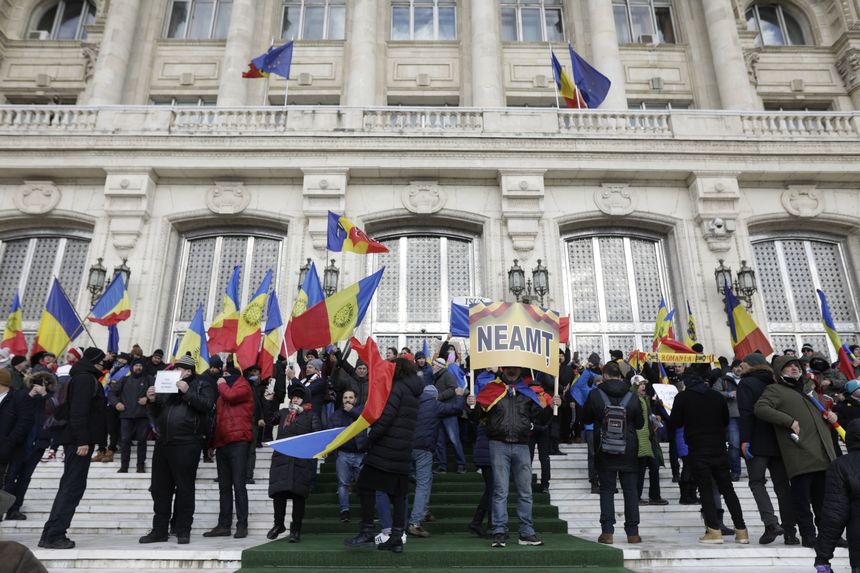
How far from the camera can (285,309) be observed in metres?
15.0

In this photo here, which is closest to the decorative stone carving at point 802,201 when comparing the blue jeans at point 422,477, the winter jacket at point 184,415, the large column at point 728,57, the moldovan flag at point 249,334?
the large column at point 728,57

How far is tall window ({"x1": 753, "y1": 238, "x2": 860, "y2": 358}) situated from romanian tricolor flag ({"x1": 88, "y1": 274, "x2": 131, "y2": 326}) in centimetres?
1720

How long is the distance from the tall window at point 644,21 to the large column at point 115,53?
59.2 ft

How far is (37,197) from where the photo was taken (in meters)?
16.5

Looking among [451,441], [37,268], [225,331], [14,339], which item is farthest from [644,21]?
[14,339]

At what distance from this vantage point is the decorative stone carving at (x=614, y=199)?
16531mm

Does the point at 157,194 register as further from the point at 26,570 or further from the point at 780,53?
the point at 780,53

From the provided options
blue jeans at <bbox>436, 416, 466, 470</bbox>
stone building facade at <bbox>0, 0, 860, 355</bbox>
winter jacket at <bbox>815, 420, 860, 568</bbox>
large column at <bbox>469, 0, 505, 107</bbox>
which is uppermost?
large column at <bbox>469, 0, 505, 107</bbox>

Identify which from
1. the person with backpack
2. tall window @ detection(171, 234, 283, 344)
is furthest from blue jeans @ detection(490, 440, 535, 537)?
tall window @ detection(171, 234, 283, 344)

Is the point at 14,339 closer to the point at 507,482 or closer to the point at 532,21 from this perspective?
the point at 507,482

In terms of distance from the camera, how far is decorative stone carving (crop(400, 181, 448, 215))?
16.5 meters

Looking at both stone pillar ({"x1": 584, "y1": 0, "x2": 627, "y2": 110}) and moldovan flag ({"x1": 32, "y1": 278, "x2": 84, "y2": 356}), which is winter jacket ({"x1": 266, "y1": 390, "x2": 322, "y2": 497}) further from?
stone pillar ({"x1": 584, "y1": 0, "x2": 627, "y2": 110})

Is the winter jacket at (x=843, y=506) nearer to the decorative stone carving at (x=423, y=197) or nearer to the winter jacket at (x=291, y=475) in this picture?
the winter jacket at (x=291, y=475)

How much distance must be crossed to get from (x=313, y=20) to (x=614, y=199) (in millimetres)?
14013
